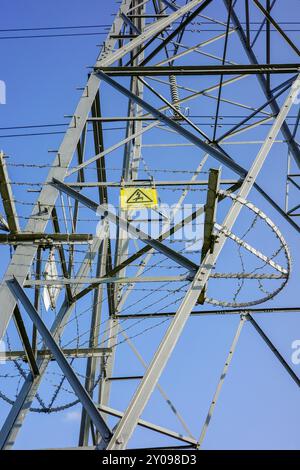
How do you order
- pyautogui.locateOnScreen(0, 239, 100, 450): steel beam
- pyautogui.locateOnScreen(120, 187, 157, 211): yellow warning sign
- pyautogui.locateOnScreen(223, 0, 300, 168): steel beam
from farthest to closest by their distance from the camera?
pyautogui.locateOnScreen(223, 0, 300, 168): steel beam, pyautogui.locateOnScreen(120, 187, 157, 211): yellow warning sign, pyautogui.locateOnScreen(0, 239, 100, 450): steel beam

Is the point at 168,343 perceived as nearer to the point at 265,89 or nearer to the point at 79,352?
the point at 79,352

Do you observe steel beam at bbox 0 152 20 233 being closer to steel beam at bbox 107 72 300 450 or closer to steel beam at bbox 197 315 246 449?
steel beam at bbox 107 72 300 450

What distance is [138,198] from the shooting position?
35.8 feet

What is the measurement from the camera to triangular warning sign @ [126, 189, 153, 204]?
428 inches

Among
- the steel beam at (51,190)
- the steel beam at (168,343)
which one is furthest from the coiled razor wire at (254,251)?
the steel beam at (51,190)

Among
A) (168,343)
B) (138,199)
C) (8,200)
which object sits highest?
(138,199)

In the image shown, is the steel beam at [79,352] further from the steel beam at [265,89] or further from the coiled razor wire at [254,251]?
the steel beam at [265,89]

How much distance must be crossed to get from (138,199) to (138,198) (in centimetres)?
2

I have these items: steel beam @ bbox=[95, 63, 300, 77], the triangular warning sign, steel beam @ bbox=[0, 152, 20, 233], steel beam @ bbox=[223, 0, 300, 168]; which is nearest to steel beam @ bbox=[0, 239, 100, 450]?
the triangular warning sign

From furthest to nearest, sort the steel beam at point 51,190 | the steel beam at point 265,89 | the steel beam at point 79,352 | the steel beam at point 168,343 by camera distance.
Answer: the steel beam at point 265,89 → the steel beam at point 79,352 → the steel beam at point 51,190 → the steel beam at point 168,343

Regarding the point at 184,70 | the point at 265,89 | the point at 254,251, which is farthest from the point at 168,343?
the point at 265,89

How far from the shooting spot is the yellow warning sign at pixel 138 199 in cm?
1087
